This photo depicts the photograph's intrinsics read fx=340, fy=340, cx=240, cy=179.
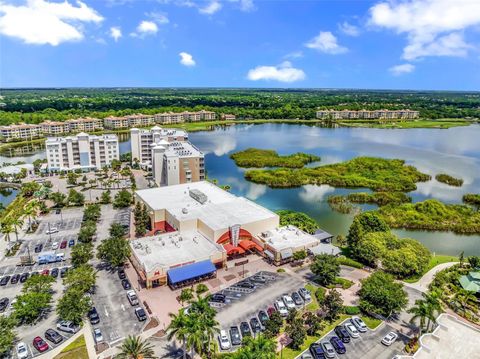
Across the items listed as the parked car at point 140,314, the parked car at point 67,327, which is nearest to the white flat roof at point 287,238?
the parked car at point 140,314

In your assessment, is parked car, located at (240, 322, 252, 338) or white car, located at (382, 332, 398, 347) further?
parked car, located at (240, 322, 252, 338)

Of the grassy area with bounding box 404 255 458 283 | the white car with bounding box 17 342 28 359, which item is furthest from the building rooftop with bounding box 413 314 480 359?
the white car with bounding box 17 342 28 359

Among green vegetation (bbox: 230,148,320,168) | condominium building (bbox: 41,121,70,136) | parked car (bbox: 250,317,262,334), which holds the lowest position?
parked car (bbox: 250,317,262,334)

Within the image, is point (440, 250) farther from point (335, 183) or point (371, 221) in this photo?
point (335, 183)

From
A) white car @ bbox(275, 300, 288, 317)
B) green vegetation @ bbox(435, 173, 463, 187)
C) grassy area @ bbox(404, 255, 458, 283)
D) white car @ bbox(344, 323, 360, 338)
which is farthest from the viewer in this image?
green vegetation @ bbox(435, 173, 463, 187)


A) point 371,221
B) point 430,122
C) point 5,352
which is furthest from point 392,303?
point 430,122

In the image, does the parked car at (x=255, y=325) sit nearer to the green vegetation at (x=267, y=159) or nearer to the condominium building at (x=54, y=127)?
the green vegetation at (x=267, y=159)

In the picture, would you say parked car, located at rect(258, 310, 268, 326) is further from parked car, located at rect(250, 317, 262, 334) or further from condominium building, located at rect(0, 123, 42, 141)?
condominium building, located at rect(0, 123, 42, 141)
